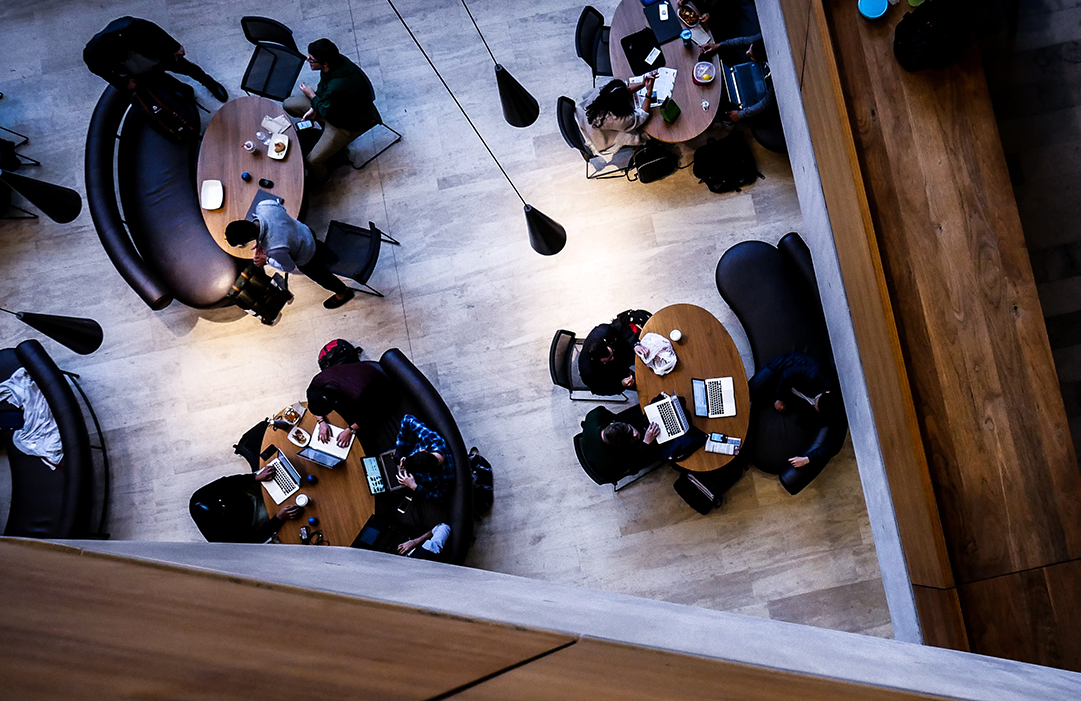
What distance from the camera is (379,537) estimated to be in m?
5.00

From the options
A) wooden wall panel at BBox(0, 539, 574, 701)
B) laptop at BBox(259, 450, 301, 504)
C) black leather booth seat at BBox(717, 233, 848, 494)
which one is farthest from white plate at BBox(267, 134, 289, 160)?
wooden wall panel at BBox(0, 539, 574, 701)

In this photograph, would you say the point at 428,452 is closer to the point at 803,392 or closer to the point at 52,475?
the point at 803,392

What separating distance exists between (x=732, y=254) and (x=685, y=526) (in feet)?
7.76

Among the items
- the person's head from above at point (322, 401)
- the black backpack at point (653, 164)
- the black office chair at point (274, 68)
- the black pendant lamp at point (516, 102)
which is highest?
the black office chair at point (274, 68)

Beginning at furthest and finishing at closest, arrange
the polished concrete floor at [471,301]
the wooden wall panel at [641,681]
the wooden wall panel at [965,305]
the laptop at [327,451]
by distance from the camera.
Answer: the polished concrete floor at [471,301] < the laptop at [327,451] < the wooden wall panel at [965,305] < the wooden wall panel at [641,681]

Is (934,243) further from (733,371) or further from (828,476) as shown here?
(828,476)

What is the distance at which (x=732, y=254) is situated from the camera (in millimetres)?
5492

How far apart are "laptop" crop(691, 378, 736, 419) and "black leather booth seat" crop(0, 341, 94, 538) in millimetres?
5062

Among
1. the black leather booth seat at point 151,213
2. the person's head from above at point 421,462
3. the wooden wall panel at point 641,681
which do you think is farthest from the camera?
the black leather booth seat at point 151,213

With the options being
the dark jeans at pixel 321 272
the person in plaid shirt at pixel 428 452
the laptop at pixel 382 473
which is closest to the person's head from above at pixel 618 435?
the person in plaid shirt at pixel 428 452

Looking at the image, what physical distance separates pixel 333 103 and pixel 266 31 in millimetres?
1216

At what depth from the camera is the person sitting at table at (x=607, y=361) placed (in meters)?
5.08

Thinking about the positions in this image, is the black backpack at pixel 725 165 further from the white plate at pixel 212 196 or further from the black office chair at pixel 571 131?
the white plate at pixel 212 196

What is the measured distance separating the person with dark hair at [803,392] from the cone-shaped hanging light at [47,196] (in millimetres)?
5772
